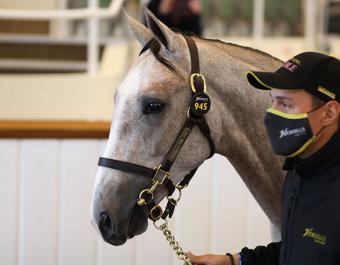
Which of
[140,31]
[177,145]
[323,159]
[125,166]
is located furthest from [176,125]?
[323,159]

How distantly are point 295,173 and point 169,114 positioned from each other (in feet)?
1.10

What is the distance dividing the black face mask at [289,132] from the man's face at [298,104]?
0.01 metres

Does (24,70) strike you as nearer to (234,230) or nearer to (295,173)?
(234,230)

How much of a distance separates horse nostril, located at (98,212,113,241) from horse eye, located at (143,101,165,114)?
26cm

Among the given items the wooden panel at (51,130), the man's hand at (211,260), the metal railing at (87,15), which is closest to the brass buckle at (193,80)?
the man's hand at (211,260)

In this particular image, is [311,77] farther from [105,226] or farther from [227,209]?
[227,209]

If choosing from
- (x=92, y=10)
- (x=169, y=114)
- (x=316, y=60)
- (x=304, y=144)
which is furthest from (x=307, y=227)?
(x=92, y=10)

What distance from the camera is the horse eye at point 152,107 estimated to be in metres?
1.57

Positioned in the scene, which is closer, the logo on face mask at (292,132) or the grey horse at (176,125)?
the logo on face mask at (292,132)

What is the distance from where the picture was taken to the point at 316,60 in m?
1.38

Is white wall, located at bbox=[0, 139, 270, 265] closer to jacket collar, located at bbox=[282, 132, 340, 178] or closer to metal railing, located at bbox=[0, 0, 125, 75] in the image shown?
jacket collar, located at bbox=[282, 132, 340, 178]

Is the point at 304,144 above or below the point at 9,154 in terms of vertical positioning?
above

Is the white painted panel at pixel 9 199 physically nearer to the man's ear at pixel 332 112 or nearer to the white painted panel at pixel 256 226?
the white painted panel at pixel 256 226

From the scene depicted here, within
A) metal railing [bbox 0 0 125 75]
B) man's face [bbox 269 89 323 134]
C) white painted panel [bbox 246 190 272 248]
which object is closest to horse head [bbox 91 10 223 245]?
man's face [bbox 269 89 323 134]
